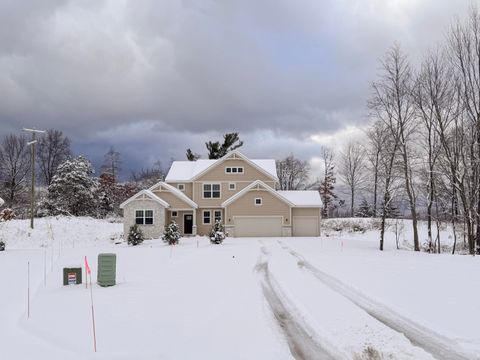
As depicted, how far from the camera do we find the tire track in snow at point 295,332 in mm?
6875

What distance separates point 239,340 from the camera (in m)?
7.58

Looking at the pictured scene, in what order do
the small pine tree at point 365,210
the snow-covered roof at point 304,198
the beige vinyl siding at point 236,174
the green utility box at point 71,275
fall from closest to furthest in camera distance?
the green utility box at point 71,275
the snow-covered roof at point 304,198
the beige vinyl siding at point 236,174
the small pine tree at point 365,210

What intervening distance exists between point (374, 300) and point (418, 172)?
1804 centimetres

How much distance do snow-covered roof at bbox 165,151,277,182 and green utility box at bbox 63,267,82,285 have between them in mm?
29450

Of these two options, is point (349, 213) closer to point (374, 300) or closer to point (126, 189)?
point (126, 189)

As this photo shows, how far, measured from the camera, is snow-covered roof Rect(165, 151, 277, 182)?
143ft

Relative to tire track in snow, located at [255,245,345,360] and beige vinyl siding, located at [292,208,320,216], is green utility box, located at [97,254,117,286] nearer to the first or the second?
tire track in snow, located at [255,245,345,360]

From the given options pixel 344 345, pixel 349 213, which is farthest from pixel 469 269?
pixel 349 213

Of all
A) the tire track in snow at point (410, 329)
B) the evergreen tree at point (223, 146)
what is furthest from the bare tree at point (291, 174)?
the tire track in snow at point (410, 329)

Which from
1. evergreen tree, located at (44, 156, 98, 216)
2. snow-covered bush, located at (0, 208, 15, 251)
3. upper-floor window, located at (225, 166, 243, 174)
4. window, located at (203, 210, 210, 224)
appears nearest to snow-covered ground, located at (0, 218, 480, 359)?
snow-covered bush, located at (0, 208, 15, 251)

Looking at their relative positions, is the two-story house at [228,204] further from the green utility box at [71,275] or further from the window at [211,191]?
the green utility box at [71,275]

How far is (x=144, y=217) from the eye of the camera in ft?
126

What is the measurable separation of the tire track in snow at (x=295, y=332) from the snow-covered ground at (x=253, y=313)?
27mm

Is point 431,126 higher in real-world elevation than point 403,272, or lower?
higher
